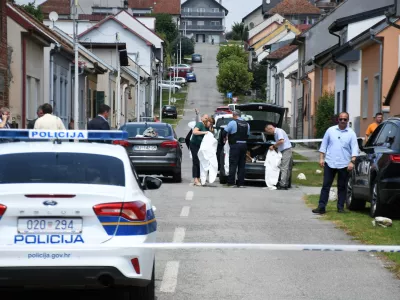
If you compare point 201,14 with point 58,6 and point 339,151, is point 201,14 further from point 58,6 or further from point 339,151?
point 339,151

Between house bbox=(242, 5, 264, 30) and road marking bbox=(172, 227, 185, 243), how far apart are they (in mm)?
173113

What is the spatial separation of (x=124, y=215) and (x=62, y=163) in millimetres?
876

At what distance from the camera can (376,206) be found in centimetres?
1482

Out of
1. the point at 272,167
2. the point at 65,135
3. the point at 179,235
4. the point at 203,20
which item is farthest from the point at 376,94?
the point at 203,20

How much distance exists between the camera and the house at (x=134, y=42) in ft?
299

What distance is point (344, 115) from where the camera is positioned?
51.5ft

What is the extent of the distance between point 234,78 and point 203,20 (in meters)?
88.3

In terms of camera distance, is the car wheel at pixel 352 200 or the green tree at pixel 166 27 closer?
the car wheel at pixel 352 200

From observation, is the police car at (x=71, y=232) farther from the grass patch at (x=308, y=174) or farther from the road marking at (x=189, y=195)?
the grass patch at (x=308, y=174)

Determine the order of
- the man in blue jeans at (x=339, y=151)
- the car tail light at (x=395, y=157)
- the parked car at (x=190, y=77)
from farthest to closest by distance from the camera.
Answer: the parked car at (x=190, y=77) → the man in blue jeans at (x=339, y=151) → the car tail light at (x=395, y=157)

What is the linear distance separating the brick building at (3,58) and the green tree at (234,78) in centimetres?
7727

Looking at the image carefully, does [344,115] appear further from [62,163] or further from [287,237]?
[62,163]

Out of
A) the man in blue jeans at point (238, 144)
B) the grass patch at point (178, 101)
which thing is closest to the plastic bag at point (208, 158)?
the man in blue jeans at point (238, 144)

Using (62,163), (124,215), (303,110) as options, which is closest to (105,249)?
(124,215)
